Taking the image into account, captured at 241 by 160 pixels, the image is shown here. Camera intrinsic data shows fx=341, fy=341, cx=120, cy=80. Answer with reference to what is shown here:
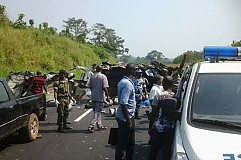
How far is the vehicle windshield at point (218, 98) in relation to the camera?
384 centimetres

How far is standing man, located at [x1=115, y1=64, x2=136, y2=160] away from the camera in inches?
207

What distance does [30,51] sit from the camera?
26422 millimetres

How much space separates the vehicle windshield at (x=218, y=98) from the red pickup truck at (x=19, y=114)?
3.70 metres

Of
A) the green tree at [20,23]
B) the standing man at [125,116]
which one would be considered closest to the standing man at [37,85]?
the standing man at [125,116]

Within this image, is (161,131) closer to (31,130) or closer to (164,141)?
(164,141)

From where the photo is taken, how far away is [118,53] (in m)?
85.3

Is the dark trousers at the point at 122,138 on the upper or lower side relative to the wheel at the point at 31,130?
upper

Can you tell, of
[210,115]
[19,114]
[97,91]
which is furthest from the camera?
[97,91]

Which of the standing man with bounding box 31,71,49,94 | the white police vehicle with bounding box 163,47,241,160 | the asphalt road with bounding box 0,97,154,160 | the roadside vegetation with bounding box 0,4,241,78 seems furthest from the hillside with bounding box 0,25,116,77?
the white police vehicle with bounding box 163,47,241,160

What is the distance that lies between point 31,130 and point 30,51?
19.5 m

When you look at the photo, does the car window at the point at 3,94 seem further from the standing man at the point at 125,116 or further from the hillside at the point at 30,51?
the hillside at the point at 30,51

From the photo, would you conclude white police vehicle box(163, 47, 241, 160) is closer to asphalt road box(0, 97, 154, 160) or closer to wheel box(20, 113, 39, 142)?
asphalt road box(0, 97, 154, 160)

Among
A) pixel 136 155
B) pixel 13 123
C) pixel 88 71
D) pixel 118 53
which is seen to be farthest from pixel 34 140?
pixel 118 53

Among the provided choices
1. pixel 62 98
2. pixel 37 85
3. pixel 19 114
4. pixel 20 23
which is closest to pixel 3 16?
pixel 20 23
